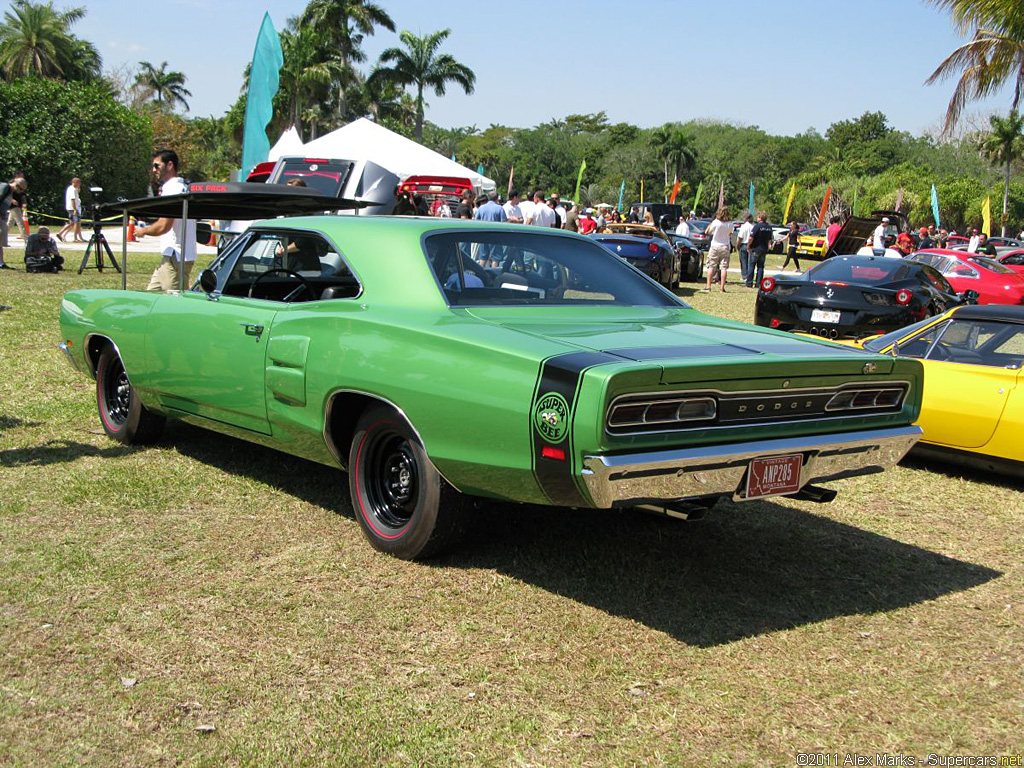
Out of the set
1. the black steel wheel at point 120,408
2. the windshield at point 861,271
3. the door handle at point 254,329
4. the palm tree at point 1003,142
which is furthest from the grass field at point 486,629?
the palm tree at point 1003,142

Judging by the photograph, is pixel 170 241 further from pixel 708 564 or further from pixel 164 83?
pixel 164 83

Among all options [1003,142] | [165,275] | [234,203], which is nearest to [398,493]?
[234,203]

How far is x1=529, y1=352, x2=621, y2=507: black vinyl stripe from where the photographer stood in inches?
142

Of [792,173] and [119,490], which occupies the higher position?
[792,173]

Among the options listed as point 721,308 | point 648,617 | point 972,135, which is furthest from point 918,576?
point 972,135

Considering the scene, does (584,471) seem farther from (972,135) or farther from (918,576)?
(972,135)

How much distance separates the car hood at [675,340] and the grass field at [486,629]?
3.24 feet

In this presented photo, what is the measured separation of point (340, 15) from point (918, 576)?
55.2 meters

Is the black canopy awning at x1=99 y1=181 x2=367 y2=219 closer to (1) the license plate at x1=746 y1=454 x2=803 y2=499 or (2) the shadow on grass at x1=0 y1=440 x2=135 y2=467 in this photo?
(2) the shadow on grass at x1=0 y1=440 x2=135 y2=467

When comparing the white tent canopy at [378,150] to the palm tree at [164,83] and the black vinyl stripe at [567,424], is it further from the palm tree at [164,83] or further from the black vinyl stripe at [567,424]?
the palm tree at [164,83]

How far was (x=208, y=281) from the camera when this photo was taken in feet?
A: 18.9

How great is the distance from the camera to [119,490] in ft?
17.8

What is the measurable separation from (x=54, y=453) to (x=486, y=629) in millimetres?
3422

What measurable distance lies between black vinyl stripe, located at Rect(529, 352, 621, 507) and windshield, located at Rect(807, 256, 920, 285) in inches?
348
